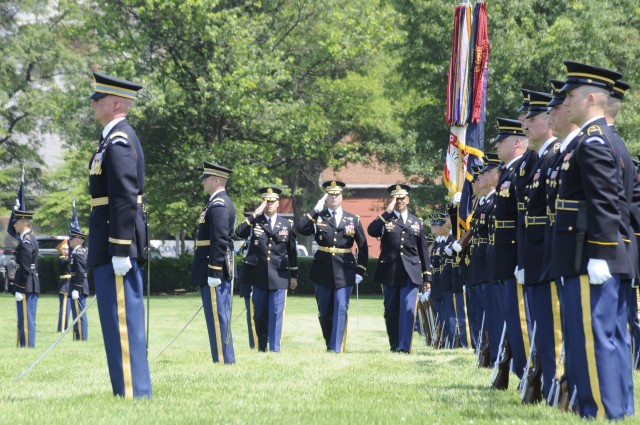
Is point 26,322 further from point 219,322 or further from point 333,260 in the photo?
point 219,322

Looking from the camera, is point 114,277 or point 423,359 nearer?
point 114,277

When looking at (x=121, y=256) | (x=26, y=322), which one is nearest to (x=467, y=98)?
(x=121, y=256)

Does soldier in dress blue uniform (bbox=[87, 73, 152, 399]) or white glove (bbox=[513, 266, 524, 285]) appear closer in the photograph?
soldier in dress blue uniform (bbox=[87, 73, 152, 399])

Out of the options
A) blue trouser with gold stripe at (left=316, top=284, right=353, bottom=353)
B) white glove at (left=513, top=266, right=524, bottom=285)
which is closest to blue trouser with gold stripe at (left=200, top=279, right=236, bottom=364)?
blue trouser with gold stripe at (left=316, top=284, right=353, bottom=353)

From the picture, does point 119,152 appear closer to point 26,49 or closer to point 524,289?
point 524,289

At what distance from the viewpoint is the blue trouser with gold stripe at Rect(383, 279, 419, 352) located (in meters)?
15.2

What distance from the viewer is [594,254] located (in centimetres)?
657

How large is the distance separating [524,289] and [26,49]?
125 feet

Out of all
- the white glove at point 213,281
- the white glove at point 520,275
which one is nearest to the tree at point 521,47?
the white glove at point 213,281

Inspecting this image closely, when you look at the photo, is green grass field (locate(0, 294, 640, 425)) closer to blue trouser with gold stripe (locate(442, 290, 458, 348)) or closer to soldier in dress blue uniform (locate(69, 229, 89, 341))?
blue trouser with gold stripe (locate(442, 290, 458, 348))

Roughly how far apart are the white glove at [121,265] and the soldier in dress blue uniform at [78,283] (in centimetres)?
1336

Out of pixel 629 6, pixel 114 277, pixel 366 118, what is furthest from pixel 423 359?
pixel 366 118

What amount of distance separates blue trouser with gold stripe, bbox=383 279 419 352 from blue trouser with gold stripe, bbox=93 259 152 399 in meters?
7.72

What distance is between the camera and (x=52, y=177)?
5031cm
